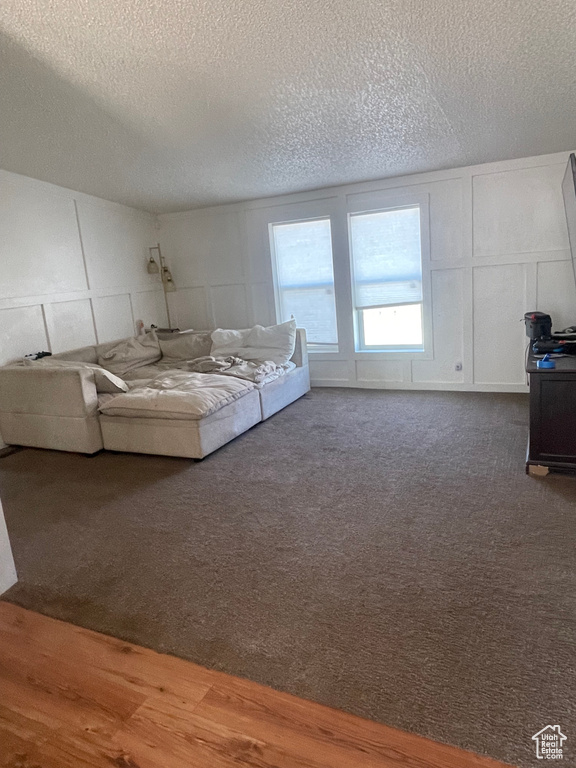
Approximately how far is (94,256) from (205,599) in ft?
13.3

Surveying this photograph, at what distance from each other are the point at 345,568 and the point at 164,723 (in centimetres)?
95

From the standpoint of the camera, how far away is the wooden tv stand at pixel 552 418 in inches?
110

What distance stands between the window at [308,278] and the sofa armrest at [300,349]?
49 cm

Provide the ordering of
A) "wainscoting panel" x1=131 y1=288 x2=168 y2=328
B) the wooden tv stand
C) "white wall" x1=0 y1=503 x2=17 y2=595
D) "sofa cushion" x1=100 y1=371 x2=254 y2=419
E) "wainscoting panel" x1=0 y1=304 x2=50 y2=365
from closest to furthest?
"white wall" x1=0 y1=503 x2=17 y2=595, the wooden tv stand, "sofa cushion" x1=100 y1=371 x2=254 y2=419, "wainscoting panel" x1=0 y1=304 x2=50 y2=365, "wainscoting panel" x1=131 y1=288 x2=168 y2=328

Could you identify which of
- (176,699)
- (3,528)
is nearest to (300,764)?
(176,699)

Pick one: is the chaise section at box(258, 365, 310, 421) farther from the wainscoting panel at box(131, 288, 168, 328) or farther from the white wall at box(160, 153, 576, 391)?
the wainscoting panel at box(131, 288, 168, 328)

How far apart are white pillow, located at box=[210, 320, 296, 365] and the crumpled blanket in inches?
3.6

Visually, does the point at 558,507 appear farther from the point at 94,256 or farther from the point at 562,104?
the point at 94,256

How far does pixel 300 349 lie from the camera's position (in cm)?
502

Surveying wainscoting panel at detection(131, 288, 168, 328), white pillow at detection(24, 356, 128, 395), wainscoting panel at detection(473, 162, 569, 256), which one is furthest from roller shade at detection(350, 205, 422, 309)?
white pillow at detection(24, 356, 128, 395)

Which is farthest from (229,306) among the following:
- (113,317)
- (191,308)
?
(113,317)

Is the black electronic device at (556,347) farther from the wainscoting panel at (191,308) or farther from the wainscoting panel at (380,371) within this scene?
the wainscoting panel at (191,308)

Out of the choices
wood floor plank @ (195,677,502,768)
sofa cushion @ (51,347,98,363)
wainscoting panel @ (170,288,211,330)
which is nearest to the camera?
wood floor plank @ (195,677,502,768)

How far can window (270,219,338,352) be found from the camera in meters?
5.25
